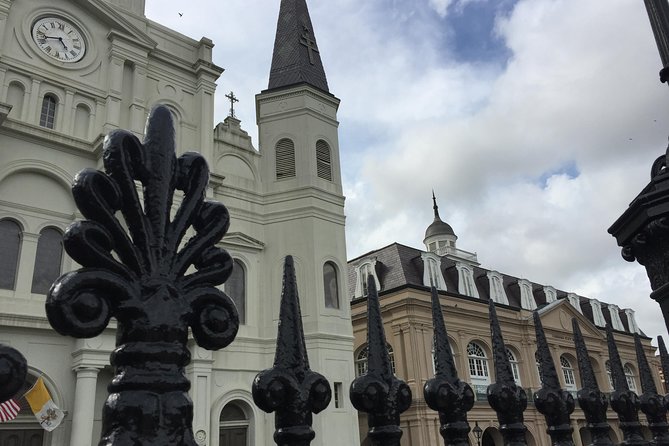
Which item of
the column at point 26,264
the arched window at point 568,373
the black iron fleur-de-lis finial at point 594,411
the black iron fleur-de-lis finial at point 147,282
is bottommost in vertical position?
the black iron fleur-de-lis finial at point 594,411

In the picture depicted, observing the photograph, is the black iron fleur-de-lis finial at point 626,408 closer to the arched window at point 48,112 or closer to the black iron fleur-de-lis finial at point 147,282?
the black iron fleur-de-lis finial at point 147,282

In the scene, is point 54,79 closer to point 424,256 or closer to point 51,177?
point 51,177

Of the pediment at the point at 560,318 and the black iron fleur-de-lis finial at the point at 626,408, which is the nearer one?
the black iron fleur-de-lis finial at the point at 626,408

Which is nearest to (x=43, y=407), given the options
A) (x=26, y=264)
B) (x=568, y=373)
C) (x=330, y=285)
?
(x=26, y=264)

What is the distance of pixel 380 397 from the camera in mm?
1690

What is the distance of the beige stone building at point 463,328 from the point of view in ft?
80.1

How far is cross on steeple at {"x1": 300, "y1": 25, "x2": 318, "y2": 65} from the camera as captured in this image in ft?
72.0

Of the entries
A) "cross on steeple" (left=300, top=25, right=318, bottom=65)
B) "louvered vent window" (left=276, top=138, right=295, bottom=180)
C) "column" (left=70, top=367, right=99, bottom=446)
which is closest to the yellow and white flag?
"column" (left=70, top=367, right=99, bottom=446)

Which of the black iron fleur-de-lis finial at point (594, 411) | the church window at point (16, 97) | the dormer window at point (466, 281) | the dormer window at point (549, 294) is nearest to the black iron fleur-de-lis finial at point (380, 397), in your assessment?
the black iron fleur-de-lis finial at point (594, 411)

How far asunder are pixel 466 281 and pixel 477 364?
15.4 feet

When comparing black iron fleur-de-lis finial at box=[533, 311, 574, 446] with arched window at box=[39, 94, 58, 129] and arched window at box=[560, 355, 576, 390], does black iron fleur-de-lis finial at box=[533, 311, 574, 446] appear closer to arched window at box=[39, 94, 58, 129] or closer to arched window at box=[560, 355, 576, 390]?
arched window at box=[39, 94, 58, 129]

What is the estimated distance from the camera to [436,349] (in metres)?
2.00

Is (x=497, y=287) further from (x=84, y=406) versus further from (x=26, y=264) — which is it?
(x=26, y=264)

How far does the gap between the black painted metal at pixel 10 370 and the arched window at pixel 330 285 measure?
17.1 m
